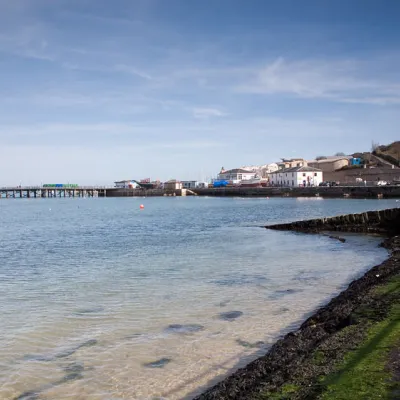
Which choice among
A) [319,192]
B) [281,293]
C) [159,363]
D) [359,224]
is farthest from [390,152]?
[159,363]

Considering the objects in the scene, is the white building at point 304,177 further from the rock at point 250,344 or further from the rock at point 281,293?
the rock at point 250,344

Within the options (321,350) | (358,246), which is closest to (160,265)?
(358,246)

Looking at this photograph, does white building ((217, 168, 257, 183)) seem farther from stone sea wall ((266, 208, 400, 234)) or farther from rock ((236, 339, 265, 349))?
rock ((236, 339, 265, 349))

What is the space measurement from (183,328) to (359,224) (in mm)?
28301

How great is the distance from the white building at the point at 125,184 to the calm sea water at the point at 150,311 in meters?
162

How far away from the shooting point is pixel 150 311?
12656mm

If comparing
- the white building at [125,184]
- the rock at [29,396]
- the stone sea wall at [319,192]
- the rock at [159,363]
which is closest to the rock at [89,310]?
the rock at [159,363]

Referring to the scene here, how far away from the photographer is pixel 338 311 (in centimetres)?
1033

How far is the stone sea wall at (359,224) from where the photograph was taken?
3462 cm

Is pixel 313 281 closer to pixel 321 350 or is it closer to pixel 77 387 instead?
pixel 321 350

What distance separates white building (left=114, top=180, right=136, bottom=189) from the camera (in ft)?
617

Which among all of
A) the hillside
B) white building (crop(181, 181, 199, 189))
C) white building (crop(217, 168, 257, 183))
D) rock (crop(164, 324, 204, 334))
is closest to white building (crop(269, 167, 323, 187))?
the hillside

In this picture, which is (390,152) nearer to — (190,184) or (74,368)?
(190,184)

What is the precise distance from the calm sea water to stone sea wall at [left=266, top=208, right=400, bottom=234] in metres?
8.31
